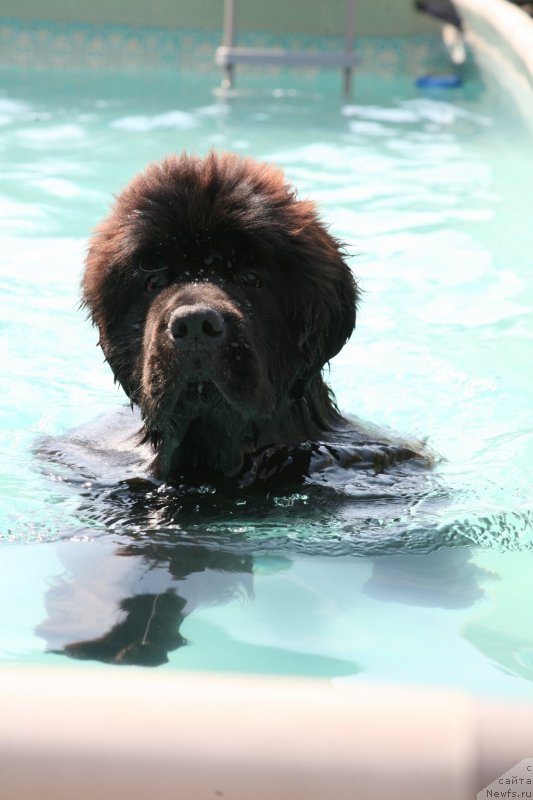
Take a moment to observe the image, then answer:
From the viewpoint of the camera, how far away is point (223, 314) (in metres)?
2.90

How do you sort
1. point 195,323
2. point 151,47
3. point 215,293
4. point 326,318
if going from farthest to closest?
point 151,47, point 326,318, point 215,293, point 195,323

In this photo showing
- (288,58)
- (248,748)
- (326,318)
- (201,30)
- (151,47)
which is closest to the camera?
(248,748)

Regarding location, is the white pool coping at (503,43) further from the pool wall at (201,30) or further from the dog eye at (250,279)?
the dog eye at (250,279)

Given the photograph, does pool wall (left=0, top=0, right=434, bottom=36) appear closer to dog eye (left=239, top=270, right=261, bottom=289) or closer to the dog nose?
dog eye (left=239, top=270, right=261, bottom=289)

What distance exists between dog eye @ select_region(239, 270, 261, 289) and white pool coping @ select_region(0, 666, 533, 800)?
206 cm

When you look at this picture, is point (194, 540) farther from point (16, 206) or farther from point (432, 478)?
point (16, 206)

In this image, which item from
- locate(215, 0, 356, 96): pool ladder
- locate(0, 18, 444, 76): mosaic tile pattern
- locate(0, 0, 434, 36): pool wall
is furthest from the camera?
locate(0, 0, 434, 36): pool wall

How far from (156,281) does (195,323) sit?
0.42 meters

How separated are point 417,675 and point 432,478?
1221mm

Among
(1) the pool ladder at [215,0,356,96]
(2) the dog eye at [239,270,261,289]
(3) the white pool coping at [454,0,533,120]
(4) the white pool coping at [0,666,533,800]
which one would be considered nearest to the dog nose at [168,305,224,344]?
(2) the dog eye at [239,270,261,289]

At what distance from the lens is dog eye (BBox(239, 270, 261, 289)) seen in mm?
3169

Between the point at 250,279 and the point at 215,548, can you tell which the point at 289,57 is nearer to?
the point at 250,279

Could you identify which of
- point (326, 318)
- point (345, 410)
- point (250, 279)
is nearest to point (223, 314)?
point (250, 279)

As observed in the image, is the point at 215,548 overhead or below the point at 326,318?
below
